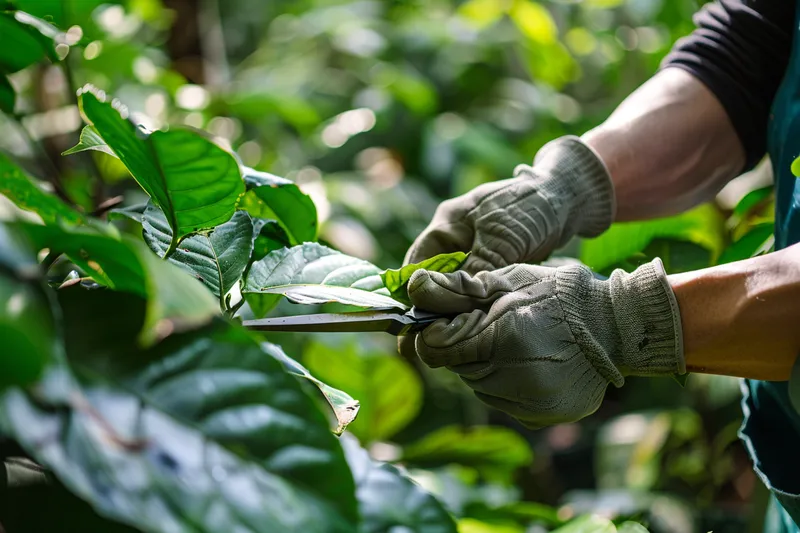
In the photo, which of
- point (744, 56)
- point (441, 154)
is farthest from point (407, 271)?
point (441, 154)

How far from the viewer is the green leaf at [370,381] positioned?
45.2 inches

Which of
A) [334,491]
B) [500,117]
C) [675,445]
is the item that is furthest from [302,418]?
[500,117]

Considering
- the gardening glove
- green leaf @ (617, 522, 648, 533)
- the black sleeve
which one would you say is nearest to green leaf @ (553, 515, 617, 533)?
green leaf @ (617, 522, 648, 533)

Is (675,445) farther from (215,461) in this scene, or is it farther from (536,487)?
(215,461)

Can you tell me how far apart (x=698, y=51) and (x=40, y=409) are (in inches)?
32.9

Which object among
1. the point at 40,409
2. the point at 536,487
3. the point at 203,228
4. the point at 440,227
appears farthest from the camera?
the point at 536,487

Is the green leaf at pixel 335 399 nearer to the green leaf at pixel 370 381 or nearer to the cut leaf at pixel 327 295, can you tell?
the cut leaf at pixel 327 295

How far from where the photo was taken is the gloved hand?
0.62 meters

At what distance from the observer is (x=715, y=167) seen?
3.10 feet

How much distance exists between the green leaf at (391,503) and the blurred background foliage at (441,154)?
28 cm

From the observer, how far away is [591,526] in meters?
0.60

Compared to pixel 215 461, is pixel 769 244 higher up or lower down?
lower down

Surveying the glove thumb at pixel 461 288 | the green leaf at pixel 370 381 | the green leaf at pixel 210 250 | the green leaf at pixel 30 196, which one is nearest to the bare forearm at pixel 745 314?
the glove thumb at pixel 461 288

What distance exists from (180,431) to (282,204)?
1.09 ft
